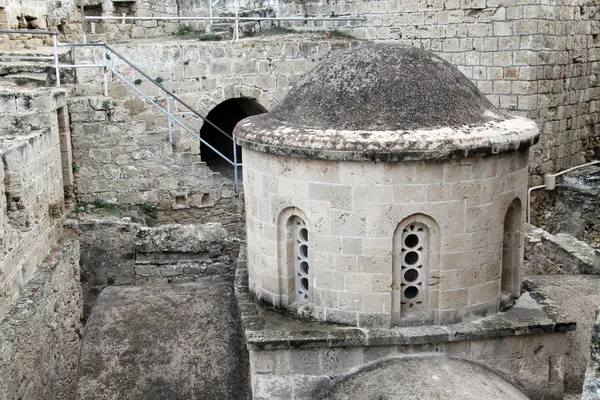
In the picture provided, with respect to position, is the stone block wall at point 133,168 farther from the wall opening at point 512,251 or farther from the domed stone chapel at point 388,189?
the wall opening at point 512,251

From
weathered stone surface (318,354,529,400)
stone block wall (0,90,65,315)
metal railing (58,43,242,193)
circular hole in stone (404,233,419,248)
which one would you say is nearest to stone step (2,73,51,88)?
metal railing (58,43,242,193)

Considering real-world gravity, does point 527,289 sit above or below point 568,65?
below

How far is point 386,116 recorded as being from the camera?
612 centimetres

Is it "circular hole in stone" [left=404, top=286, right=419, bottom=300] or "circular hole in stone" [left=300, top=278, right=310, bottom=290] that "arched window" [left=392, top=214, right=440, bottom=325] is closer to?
"circular hole in stone" [left=404, top=286, right=419, bottom=300]

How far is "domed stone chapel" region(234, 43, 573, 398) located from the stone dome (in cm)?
1

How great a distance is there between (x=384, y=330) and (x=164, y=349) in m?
2.08

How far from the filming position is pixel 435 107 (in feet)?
20.3

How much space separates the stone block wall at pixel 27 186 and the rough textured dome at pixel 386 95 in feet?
10.3

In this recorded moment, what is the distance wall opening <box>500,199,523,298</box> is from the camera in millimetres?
6734

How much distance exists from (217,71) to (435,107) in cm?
691

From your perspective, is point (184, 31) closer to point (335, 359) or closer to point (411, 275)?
point (411, 275)

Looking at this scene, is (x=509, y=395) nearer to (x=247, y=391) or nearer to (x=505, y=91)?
(x=247, y=391)

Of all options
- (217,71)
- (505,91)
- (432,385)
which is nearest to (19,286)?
(432,385)

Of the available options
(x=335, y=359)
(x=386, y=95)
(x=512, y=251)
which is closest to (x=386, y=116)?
(x=386, y=95)
